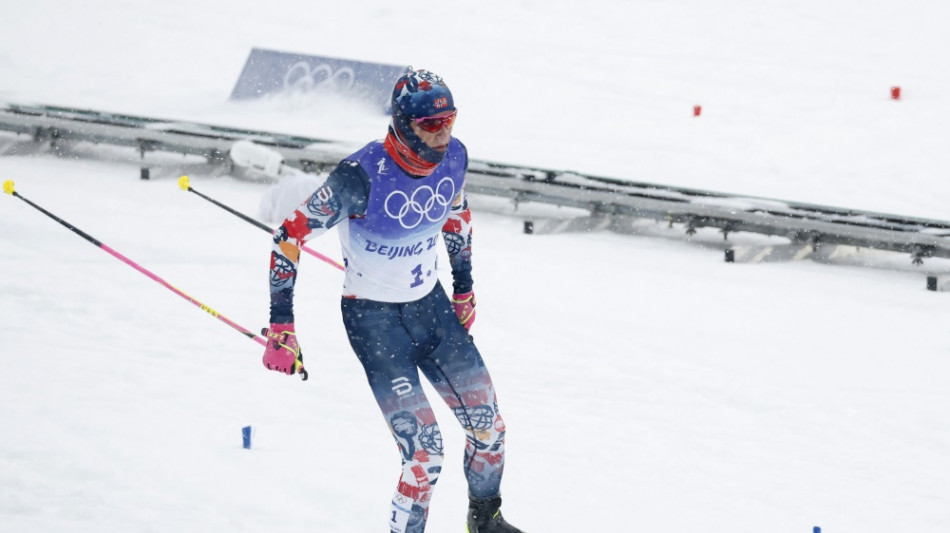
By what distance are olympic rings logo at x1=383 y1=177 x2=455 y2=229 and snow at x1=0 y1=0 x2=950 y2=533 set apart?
6.40ft

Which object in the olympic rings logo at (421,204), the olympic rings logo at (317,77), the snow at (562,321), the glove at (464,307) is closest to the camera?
the olympic rings logo at (421,204)

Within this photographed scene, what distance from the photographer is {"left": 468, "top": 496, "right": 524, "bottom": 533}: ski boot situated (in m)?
6.22

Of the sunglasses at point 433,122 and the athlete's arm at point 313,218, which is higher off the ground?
the sunglasses at point 433,122

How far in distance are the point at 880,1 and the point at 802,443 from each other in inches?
702

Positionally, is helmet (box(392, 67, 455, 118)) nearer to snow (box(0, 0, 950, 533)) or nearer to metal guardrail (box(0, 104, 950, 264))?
snow (box(0, 0, 950, 533))

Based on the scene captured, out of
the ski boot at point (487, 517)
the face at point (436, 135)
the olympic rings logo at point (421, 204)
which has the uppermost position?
the face at point (436, 135)

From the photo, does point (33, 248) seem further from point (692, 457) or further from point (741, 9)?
point (741, 9)

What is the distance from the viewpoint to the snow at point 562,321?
7340mm

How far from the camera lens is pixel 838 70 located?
20719 mm

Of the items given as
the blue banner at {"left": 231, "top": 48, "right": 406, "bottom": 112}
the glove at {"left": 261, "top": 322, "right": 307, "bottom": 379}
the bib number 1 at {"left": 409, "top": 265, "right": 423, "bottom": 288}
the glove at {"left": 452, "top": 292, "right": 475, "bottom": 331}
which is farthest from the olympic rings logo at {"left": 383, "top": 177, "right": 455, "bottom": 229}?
the blue banner at {"left": 231, "top": 48, "right": 406, "bottom": 112}

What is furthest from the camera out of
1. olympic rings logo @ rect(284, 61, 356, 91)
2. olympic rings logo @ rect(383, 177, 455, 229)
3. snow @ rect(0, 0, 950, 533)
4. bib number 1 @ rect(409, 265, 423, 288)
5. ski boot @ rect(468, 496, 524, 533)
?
olympic rings logo @ rect(284, 61, 356, 91)

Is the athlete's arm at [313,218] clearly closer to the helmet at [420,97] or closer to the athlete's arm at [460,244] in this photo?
the helmet at [420,97]

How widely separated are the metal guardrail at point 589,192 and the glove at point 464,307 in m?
7.83

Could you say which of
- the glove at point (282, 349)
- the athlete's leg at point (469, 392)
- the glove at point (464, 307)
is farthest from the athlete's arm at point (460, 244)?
the glove at point (282, 349)
